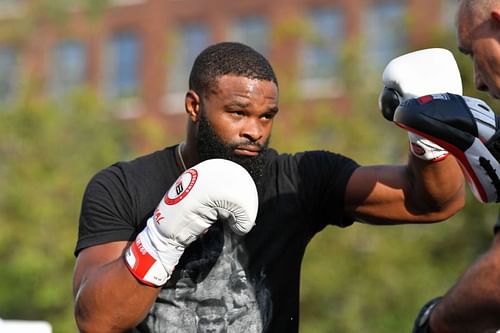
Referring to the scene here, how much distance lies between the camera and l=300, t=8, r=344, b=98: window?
64.8 ft

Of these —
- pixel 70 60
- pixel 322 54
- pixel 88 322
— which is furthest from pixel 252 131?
pixel 70 60

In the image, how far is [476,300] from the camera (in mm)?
3371

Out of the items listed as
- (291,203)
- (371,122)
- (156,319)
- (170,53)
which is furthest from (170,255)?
(170,53)

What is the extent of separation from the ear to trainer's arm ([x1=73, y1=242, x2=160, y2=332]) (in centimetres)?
76

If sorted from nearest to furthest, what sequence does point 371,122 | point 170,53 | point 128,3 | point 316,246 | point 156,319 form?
point 156,319
point 316,246
point 371,122
point 170,53
point 128,3

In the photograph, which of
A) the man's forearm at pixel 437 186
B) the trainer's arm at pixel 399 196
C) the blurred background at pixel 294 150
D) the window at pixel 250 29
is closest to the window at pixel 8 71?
the blurred background at pixel 294 150

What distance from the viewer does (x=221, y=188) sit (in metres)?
4.09

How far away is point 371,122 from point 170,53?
4.18m

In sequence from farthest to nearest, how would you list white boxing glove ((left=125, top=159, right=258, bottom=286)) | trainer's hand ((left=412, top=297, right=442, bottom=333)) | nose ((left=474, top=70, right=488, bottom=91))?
white boxing glove ((left=125, top=159, right=258, bottom=286)) < nose ((left=474, top=70, right=488, bottom=91)) < trainer's hand ((left=412, top=297, right=442, bottom=333))

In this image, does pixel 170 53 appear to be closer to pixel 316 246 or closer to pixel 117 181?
pixel 316 246

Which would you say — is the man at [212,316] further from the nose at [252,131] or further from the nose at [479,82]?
the nose at [479,82]

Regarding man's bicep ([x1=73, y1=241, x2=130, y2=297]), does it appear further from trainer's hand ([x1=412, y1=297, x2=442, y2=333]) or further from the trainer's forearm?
trainer's hand ([x1=412, y1=297, x2=442, y2=333])

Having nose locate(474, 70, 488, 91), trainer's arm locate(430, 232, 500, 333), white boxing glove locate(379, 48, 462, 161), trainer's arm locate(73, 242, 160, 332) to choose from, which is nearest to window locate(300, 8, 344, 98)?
white boxing glove locate(379, 48, 462, 161)

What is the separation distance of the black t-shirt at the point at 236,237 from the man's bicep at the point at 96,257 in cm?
3
